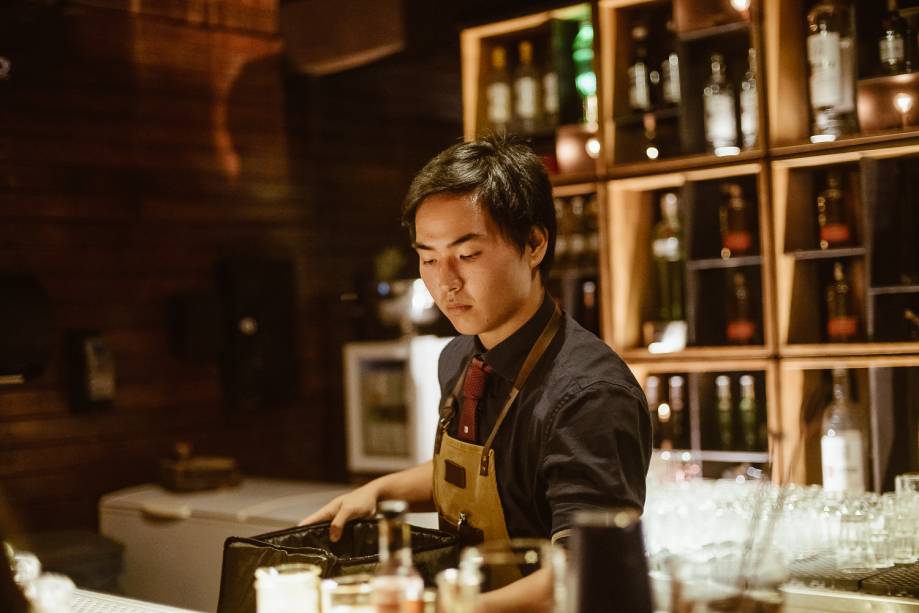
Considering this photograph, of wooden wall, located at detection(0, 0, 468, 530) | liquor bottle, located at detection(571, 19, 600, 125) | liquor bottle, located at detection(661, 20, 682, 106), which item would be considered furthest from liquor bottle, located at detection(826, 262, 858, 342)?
wooden wall, located at detection(0, 0, 468, 530)

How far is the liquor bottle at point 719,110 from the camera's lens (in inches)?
137

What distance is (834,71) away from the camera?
127 inches

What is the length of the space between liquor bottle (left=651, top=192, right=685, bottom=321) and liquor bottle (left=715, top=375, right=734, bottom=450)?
0.34 metres

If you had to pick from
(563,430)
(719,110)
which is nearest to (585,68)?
(719,110)

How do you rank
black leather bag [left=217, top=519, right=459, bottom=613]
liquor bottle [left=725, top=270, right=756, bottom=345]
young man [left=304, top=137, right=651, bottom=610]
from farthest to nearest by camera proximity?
liquor bottle [left=725, top=270, right=756, bottom=345] < young man [left=304, top=137, right=651, bottom=610] < black leather bag [left=217, top=519, right=459, bottom=613]

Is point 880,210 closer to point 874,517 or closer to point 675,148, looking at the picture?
point 675,148

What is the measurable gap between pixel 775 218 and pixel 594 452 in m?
1.95

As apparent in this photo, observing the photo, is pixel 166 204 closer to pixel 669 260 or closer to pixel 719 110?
pixel 669 260

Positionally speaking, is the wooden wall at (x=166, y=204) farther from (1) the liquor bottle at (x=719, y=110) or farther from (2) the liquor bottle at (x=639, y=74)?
(1) the liquor bottle at (x=719, y=110)

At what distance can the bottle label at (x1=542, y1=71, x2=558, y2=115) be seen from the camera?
3.95 meters

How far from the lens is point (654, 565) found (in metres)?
2.52

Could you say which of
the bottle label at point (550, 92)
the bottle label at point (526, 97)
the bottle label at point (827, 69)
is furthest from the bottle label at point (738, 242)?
the bottle label at point (526, 97)

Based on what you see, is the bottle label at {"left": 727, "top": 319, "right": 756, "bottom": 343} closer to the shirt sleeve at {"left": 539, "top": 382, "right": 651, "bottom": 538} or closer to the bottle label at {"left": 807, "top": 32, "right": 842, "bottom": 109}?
the bottle label at {"left": 807, "top": 32, "right": 842, "bottom": 109}

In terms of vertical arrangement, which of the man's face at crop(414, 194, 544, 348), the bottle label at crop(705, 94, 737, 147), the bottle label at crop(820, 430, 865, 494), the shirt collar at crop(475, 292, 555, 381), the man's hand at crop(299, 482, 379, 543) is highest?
the bottle label at crop(705, 94, 737, 147)
